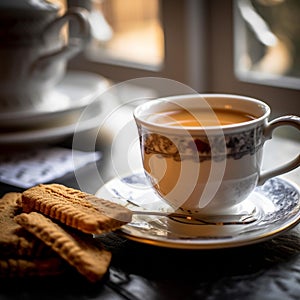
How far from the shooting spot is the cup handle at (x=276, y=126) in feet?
1.98

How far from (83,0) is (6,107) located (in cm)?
39

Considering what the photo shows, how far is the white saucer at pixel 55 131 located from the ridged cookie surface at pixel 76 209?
252 mm

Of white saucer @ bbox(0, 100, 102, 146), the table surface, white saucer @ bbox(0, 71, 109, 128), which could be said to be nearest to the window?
white saucer @ bbox(0, 71, 109, 128)

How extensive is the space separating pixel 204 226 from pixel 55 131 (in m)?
0.37

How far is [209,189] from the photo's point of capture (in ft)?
1.93

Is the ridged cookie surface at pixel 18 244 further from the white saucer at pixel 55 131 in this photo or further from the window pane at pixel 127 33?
the window pane at pixel 127 33

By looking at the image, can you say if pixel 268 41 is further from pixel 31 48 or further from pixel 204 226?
pixel 204 226

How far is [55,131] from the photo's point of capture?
0.90m

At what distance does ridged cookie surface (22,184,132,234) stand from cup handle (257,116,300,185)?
157 millimetres

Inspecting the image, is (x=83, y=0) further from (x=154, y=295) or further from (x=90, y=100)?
(x=154, y=295)

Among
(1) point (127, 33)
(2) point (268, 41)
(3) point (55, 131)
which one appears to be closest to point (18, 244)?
(3) point (55, 131)

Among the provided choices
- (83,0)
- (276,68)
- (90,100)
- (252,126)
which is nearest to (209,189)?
(252,126)

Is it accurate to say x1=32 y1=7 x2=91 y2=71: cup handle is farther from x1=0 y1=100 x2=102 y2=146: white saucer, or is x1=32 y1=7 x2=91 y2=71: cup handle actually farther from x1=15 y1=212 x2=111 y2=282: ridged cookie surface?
x1=15 y1=212 x2=111 y2=282: ridged cookie surface

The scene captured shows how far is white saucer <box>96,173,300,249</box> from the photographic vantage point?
54cm
